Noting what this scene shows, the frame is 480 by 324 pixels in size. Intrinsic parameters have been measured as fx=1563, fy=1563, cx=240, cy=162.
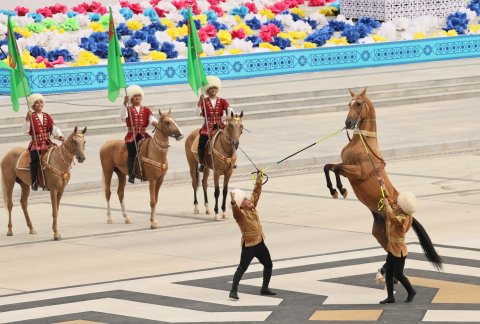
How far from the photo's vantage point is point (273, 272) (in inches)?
807

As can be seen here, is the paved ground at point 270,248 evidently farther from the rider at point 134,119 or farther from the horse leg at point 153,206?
the rider at point 134,119

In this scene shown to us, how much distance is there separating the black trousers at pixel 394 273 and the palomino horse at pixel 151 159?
6915mm

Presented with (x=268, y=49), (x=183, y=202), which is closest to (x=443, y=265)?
(x=183, y=202)

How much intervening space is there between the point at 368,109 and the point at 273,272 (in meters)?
2.48

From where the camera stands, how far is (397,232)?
1847 cm

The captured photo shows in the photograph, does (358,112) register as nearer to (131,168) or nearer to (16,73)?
(131,168)

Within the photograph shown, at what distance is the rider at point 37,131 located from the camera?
24234 millimetres

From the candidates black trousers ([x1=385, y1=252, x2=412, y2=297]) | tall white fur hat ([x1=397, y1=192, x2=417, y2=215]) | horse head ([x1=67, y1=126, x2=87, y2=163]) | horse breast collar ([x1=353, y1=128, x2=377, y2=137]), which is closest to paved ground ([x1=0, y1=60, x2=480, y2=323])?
black trousers ([x1=385, y1=252, x2=412, y2=297])

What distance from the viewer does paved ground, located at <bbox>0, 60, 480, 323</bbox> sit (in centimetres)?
1828

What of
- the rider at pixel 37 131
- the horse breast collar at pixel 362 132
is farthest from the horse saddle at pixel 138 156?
the horse breast collar at pixel 362 132

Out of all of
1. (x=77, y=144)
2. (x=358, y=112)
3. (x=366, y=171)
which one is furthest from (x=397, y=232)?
(x=77, y=144)

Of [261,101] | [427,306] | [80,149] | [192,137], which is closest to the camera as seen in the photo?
[427,306]

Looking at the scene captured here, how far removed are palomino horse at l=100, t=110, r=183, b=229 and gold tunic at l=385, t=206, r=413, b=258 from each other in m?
6.71

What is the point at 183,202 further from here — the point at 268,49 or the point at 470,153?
the point at 268,49
